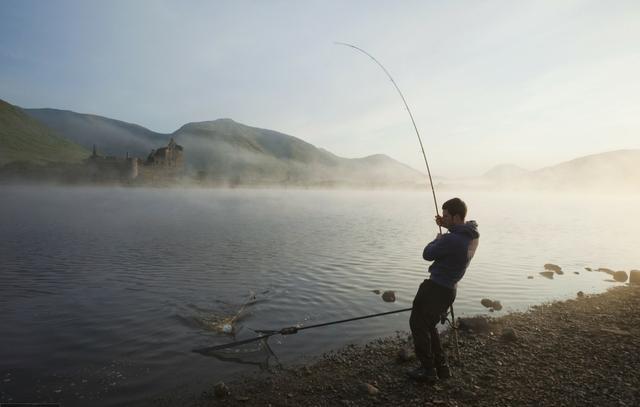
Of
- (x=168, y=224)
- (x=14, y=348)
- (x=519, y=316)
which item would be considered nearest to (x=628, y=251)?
(x=519, y=316)

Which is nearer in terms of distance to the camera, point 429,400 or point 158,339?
point 429,400

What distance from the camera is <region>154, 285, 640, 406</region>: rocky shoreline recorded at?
666cm

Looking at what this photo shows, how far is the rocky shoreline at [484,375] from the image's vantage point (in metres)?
6.66

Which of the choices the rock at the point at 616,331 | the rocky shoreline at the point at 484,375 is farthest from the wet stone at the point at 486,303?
the rock at the point at 616,331

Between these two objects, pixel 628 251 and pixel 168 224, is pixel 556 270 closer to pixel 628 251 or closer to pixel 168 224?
pixel 628 251

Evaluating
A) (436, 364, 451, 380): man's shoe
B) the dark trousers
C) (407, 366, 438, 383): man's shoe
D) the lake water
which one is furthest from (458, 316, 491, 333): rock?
the dark trousers

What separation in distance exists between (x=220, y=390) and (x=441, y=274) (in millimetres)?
4987

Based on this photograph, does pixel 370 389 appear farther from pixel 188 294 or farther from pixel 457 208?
pixel 188 294

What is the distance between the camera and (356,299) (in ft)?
47.5

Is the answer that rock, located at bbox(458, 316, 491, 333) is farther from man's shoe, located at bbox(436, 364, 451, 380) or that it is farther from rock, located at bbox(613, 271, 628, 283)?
rock, located at bbox(613, 271, 628, 283)

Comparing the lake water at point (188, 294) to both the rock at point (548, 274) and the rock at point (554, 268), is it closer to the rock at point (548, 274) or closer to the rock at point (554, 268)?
the rock at point (548, 274)

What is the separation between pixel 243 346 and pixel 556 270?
20413mm

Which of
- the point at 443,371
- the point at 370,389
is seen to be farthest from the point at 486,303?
the point at 370,389

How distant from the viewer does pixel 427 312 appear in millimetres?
6695
